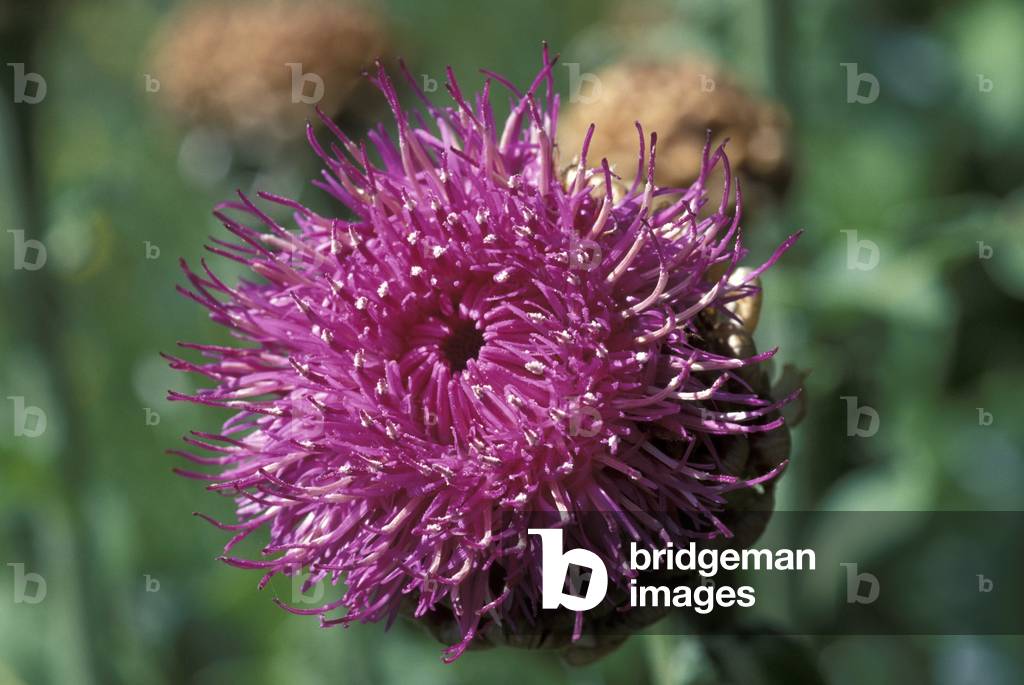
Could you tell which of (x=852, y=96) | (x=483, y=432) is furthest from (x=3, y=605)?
(x=852, y=96)

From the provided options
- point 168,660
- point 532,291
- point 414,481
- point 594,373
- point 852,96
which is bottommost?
point 168,660

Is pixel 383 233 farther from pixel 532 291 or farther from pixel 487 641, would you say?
pixel 487 641
